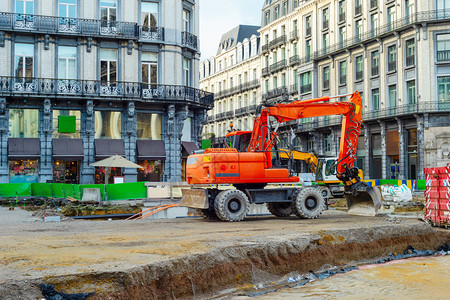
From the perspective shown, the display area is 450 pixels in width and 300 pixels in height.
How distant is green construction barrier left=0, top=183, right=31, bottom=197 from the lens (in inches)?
1091

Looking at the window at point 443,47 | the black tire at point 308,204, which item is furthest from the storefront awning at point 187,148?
the window at point 443,47

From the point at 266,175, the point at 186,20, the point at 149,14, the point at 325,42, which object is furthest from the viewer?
the point at 325,42

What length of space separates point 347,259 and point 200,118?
28.0m

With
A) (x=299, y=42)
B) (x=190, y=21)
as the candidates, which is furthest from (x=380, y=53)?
(x=190, y=21)

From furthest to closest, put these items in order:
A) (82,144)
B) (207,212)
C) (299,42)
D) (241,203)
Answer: (299,42) → (82,144) → (207,212) → (241,203)

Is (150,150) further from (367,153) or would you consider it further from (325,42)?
(325,42)

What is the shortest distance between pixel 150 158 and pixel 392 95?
23789 millimetres

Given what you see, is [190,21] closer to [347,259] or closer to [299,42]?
[299,42]

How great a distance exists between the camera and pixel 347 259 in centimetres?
1236

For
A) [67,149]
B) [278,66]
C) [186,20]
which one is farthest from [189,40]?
[278,66]

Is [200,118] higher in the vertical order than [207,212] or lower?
higher

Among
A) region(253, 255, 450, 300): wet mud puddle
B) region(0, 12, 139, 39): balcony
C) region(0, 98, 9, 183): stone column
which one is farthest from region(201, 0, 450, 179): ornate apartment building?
region(253, 255, 450, 300): wet mud puddle

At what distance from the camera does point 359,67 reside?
52594 mm

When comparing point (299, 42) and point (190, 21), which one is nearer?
point (190, 21)
